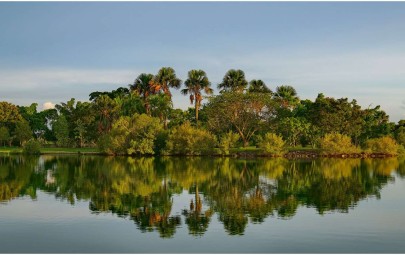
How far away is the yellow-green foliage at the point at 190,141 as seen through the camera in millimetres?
85062

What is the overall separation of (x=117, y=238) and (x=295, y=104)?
8775 cm

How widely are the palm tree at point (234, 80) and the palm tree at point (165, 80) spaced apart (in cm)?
1128

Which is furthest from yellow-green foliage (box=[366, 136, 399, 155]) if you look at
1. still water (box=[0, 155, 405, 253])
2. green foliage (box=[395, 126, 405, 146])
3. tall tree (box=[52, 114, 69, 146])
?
tall tree (box=[52, 114, 69, 146])

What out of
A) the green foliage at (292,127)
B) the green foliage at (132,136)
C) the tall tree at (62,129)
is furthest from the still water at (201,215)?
the tall tree at (62,129)

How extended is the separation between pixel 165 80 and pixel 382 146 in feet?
154

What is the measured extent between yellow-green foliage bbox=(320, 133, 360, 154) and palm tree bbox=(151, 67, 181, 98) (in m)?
34.9

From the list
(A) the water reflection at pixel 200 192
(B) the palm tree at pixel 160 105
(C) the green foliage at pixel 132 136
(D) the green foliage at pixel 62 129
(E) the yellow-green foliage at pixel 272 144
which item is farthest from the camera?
(D) the green foliage at pixel 62 129

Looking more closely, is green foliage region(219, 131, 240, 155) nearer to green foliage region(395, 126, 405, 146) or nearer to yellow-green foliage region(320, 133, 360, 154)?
yellow-green foliage region(320, 133, 360, 154)

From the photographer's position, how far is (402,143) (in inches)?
3831

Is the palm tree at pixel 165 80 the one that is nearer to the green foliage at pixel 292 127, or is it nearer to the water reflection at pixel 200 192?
the green foliage at pixel 292 127

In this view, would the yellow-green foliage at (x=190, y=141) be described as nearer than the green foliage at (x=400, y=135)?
Yes

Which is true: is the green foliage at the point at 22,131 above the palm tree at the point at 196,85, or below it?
below

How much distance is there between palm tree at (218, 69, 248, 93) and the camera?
105m

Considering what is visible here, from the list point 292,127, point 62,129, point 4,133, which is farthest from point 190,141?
point 4,133
